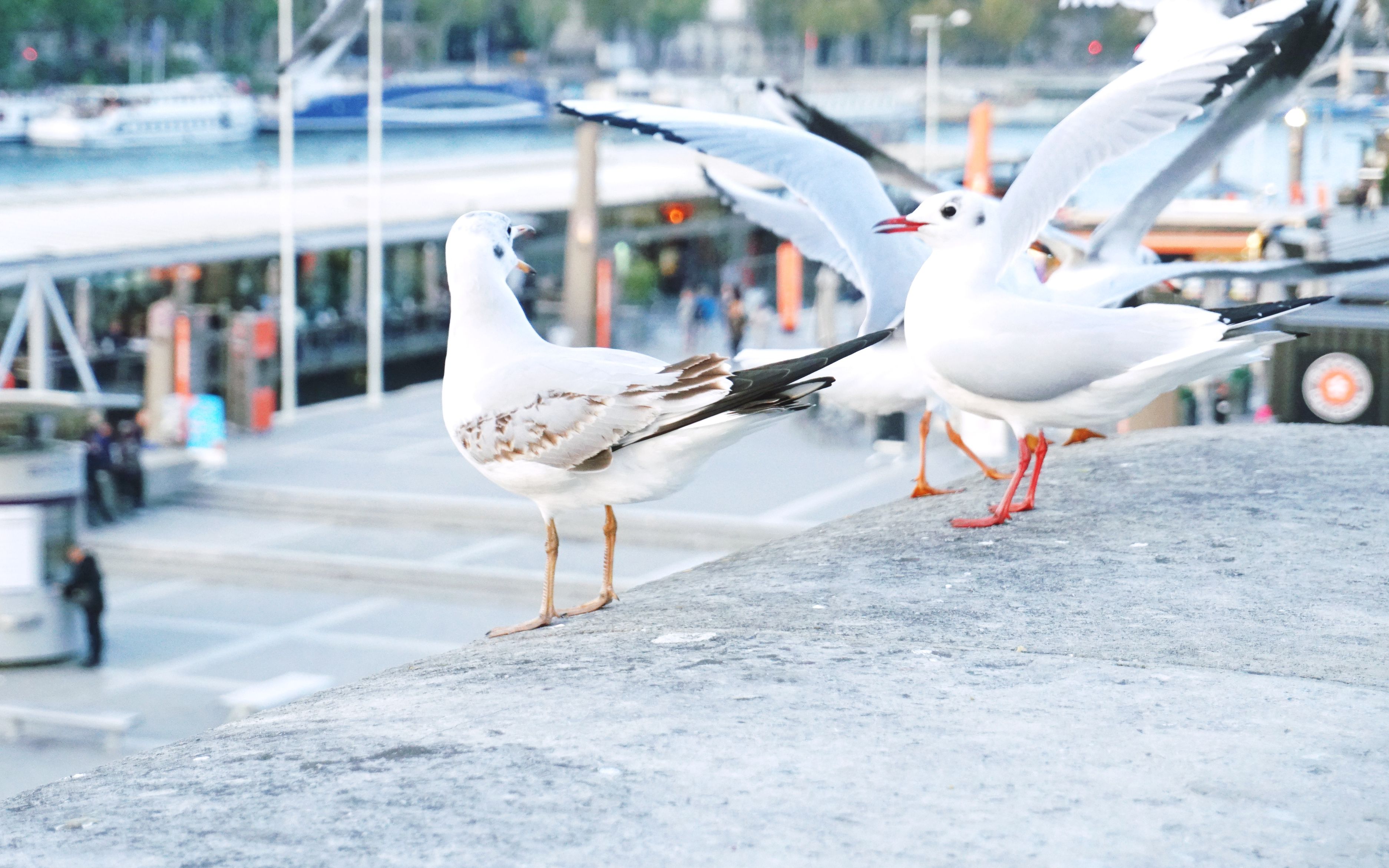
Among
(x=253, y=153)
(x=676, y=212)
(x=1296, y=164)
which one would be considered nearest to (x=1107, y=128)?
(x=676, y=212)

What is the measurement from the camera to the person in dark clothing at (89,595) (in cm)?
1127

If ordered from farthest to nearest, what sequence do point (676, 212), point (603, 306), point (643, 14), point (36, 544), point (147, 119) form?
point (643, 14)
point (147, 119)
point (676, 212)
point (603, 306)
point (36, 544)

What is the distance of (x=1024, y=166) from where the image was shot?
189 inches

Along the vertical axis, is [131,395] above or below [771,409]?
below

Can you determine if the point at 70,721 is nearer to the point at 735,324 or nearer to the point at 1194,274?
the point at 1194,274

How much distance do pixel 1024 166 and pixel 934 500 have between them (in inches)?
47.8

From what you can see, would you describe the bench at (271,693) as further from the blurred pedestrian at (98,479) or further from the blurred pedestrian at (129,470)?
the blurred pedestrian at (129,470)

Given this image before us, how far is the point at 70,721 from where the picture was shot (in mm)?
9102

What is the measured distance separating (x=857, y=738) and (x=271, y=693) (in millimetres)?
7000

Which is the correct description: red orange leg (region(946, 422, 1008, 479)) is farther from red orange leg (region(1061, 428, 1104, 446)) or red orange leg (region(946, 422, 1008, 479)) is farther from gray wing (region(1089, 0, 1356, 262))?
gray wing (region(1089, 0, 1356, 262))

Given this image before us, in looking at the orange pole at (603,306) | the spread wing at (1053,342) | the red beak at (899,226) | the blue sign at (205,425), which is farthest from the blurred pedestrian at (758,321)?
the spread wing at (1053,342)

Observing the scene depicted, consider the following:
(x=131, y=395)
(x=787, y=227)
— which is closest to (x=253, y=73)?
(x=131, y=395)

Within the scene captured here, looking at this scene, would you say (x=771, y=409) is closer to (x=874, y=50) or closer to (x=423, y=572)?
(x=423, y=572)

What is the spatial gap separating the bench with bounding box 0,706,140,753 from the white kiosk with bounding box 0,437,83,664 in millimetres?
1839
